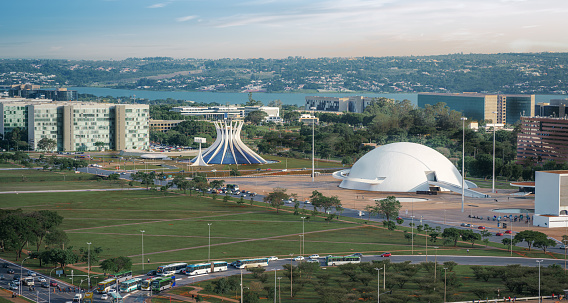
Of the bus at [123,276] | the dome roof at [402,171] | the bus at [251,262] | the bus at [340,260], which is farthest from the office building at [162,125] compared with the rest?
the bus at [123,276]

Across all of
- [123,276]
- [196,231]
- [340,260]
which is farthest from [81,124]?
[340,260]

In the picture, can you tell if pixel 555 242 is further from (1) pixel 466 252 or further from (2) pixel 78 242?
(2) pixel 78 242

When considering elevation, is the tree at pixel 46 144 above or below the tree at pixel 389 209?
above

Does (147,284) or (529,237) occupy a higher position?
(529,237)

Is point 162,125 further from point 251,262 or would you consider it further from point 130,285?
point 130,285

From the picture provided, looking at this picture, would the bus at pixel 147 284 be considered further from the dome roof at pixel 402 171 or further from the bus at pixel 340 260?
the dome roof at pixel 402 171
